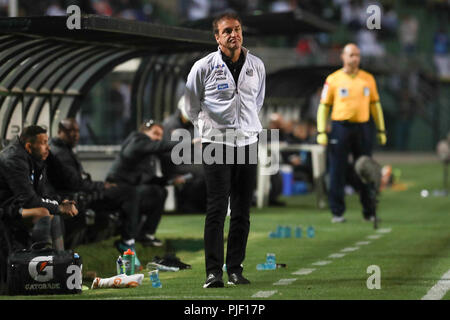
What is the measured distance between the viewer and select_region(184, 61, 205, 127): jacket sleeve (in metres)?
9.21

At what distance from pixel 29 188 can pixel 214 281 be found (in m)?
1.95

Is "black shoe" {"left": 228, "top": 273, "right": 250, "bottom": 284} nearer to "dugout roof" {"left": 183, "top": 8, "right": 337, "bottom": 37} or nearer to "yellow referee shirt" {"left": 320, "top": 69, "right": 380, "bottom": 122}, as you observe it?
"yellow referee shirt" {"left": 320, "top": 69, "right": 380, "bottom": 122}

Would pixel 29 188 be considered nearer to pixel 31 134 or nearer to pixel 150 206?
pixel 31 134

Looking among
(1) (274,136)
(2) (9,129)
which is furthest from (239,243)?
(1) (274,136)

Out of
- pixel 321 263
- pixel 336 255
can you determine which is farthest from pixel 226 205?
pixel 336 255

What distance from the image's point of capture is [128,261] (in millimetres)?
10609

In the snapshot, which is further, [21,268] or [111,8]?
[111,8]

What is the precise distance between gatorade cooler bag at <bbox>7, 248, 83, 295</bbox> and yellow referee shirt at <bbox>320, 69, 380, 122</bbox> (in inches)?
277

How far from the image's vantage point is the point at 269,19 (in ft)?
65.3

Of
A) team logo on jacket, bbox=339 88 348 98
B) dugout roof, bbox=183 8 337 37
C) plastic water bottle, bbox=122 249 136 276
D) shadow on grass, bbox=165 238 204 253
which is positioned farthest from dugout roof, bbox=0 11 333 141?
dugout roof, bbox=183 8 337 37

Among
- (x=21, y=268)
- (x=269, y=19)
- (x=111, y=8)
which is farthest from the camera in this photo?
(x=111, y=8)

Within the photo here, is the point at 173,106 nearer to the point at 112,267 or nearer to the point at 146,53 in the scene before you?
the point at 146,53
